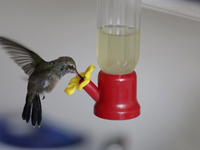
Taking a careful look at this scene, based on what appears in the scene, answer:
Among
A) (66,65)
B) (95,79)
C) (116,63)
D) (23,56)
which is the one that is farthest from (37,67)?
(95,79)

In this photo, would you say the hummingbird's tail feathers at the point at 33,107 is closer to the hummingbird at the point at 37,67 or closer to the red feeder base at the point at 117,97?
the hummingbird at the point at 37,67

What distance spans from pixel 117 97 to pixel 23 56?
1.53 ft

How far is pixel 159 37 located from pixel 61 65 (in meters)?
0.52

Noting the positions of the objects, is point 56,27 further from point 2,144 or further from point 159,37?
point 2,144

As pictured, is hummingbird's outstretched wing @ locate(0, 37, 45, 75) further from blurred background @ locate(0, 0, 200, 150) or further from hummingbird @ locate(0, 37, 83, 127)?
blurred background @ locate(0, 0, 200, 150)

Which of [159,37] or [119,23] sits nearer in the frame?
[119,23]

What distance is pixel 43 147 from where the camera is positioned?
5.63 feet

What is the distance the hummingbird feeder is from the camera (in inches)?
36.1

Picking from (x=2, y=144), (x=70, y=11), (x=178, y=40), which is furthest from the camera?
(x=2, y=144)

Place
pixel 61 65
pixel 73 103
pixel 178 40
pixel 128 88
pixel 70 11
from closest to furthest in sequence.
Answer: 1. pixel 128 88
2. pixel 61 65
3. pixel 178 40
4. pixel 70 11
5. pixel 73 103

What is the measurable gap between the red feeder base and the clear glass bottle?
78 mm

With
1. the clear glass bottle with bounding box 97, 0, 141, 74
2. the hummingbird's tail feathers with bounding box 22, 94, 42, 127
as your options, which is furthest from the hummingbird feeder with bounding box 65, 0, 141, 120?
the hummingbird's tail feathers with bounding box 22, 94, 42, 127

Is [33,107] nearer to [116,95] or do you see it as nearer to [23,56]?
[23,56]

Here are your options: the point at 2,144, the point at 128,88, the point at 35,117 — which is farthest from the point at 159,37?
the point at 2,144
